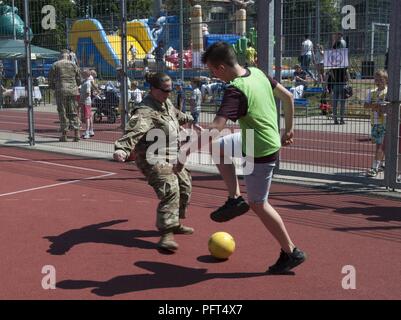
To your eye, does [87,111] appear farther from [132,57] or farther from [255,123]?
[255,123]

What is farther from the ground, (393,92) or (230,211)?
(393,92)

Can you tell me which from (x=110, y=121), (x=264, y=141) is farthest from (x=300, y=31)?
(x=110, y=121)

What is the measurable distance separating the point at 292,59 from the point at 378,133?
6.10 feet

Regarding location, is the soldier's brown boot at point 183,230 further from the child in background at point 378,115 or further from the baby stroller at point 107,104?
the baby stroller at point 107,104

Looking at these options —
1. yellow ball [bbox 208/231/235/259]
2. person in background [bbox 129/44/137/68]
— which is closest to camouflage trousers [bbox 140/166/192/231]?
yellow ball [bbox 208/231/235/259]

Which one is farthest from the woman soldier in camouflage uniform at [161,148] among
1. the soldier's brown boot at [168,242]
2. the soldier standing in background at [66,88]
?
the soldier standing in background at [66,88]

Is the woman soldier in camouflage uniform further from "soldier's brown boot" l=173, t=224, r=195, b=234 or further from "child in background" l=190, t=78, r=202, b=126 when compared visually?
"child in background" l=190, t=78, r=202, b=126

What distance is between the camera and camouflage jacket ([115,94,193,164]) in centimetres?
581

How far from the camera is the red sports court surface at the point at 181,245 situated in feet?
15.7

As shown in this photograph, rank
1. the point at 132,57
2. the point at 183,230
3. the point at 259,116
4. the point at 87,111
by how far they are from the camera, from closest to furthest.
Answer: the point at 259,116, the point at 183,230, the point at 132,57, the point at 87,111

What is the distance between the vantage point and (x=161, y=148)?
19.9 ft

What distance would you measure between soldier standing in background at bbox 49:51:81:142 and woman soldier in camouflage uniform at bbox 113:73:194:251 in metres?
8.45

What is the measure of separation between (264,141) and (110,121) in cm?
1348

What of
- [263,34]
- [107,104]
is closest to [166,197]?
[263,34]
